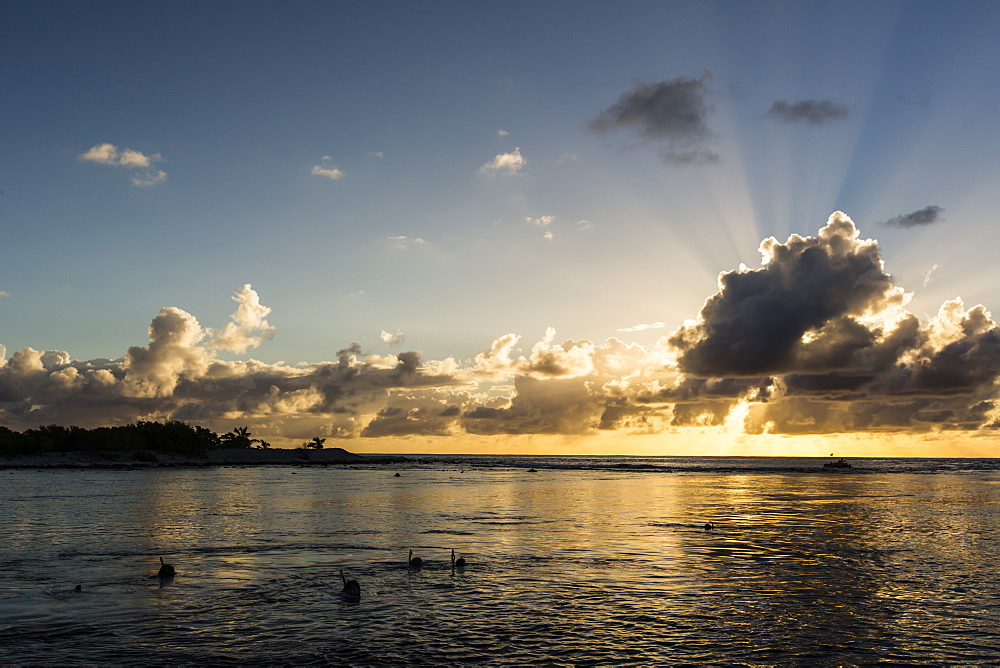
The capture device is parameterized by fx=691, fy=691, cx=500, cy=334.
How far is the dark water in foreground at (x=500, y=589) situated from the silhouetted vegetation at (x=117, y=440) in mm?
117993

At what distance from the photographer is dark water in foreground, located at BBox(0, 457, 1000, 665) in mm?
18734

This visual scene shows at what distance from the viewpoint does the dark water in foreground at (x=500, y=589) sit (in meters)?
18.7

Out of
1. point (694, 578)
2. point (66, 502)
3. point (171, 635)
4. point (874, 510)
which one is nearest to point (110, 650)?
point (171, 635)

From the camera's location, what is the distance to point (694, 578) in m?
28.1

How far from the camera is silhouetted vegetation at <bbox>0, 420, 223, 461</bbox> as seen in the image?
149375 millimetres

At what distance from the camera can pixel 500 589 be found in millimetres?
Answer: 25859

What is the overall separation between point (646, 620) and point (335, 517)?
34.4 metres

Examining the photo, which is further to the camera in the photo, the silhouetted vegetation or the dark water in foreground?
the silhouetted vegetation

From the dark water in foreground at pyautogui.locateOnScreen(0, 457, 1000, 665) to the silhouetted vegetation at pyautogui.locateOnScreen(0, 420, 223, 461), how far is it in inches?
4645

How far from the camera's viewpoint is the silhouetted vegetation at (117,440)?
14938cm

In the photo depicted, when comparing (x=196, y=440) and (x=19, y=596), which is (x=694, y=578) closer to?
(x=19, y=596)

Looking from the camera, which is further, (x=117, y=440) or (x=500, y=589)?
(x=117, y=440)

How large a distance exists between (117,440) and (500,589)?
168 metres

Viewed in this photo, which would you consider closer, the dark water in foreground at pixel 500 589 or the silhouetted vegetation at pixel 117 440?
the dark water in foreground at pixel 500 589
